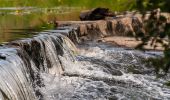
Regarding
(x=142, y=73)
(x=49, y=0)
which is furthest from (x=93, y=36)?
(x=49, y=0)

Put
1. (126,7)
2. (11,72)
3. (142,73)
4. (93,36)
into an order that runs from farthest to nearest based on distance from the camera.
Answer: (93,36) → (142,73) → (11,72) → (126,7)

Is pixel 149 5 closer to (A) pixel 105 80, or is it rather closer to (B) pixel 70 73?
(A) pixel 105 80

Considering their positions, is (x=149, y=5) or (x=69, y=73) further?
(x=69, y=73)

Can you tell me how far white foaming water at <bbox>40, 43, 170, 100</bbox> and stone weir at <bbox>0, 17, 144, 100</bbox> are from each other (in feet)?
1.02

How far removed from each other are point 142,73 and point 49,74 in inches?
108

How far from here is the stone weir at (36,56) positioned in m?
8.71

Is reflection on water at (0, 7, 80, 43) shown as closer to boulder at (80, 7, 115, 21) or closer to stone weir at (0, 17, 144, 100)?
stone weir at (0, 17, 144, 100)

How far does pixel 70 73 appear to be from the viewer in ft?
40.9

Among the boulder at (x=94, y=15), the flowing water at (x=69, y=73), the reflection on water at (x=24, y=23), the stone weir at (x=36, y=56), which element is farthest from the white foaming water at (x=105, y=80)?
the boulder at (x=94, y=15)

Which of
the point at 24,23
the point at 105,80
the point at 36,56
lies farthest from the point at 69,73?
the point at 24,23

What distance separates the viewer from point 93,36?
63.8 feet

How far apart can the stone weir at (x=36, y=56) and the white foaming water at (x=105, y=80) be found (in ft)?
1.02

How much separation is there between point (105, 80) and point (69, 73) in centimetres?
141

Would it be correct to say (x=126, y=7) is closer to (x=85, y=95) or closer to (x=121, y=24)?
(x=85, y=95)
